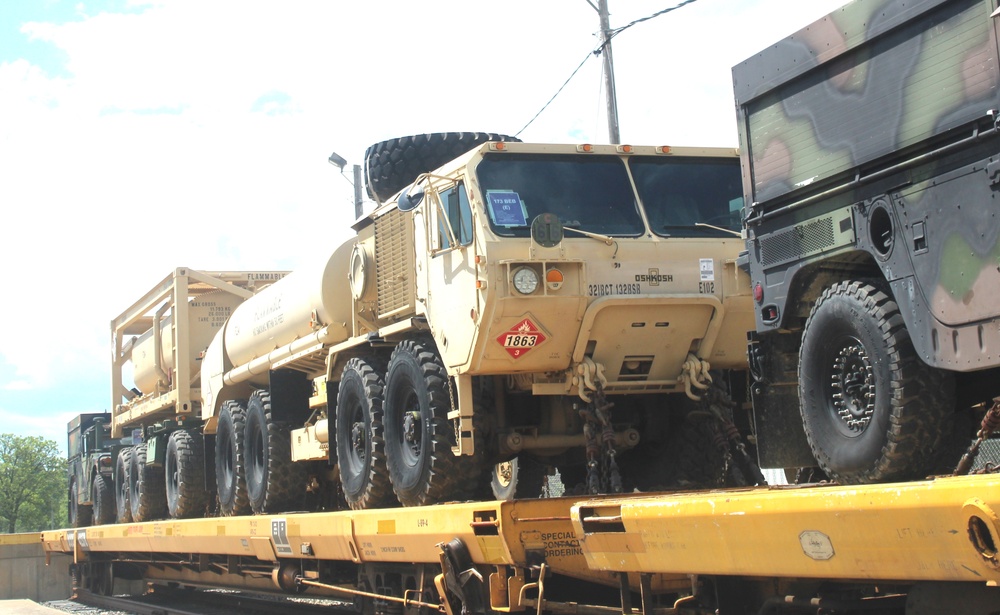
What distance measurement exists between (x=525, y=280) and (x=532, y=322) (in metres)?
0.29

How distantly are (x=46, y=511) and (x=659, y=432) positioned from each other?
59127mm

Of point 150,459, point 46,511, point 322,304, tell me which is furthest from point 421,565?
point 46,511

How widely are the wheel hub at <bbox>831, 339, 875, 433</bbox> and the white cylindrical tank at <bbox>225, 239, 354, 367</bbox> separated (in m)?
6.15

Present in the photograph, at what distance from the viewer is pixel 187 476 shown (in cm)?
1497

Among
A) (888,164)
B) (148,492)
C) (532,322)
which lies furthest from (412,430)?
(148,492)

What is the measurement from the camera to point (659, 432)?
8.98 meters

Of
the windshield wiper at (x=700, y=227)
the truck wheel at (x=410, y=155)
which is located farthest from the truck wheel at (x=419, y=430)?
the truck wheel at (x=410, y=155)

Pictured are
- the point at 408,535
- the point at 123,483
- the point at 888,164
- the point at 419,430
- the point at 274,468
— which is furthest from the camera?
the point at 123,483

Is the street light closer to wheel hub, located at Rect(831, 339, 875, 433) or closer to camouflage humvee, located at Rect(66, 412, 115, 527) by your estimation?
camouflage humvee, located at Rect(66, 412, 115, 527)

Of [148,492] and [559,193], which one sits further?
[148,492]

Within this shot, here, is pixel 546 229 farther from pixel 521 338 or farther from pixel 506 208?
pixel 521 338

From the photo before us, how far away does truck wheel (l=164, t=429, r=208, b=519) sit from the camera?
14945 mm

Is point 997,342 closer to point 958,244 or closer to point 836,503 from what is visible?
point 958,244

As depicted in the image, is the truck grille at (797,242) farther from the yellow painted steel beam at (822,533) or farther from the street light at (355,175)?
the street light at (355,175)
